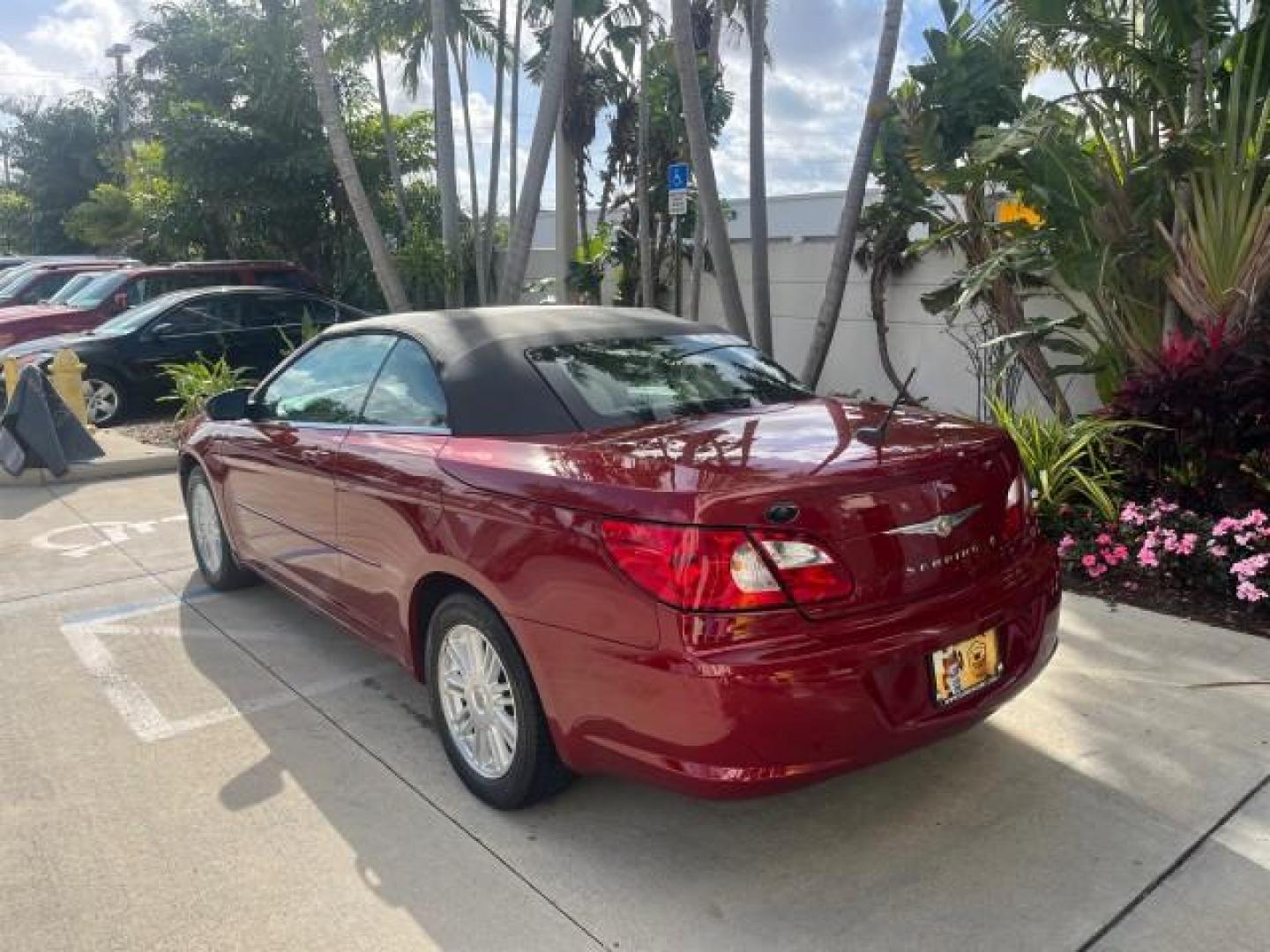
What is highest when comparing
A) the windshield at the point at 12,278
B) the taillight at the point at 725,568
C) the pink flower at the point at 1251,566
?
the windshield at the point at 12,278

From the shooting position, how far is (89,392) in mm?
11008

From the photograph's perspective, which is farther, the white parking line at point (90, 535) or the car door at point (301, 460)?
the white parking line at point (90, 535)

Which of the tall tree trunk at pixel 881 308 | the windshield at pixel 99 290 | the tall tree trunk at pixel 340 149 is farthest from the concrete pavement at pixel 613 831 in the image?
the windshield at pixel 99 290

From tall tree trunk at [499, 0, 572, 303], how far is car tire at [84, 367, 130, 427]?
441cm

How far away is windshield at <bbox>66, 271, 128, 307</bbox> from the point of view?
522 inches

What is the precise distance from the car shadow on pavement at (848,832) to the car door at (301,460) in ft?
2.30

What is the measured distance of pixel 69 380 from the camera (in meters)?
9.78

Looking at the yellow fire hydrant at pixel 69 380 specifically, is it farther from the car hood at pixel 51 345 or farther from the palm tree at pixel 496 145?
the palm tree at pixel 496 145

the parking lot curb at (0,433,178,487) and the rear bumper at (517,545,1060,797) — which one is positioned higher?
the rear bumper at (517,545,1060,797)

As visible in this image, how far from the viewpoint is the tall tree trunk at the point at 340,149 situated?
10148mm

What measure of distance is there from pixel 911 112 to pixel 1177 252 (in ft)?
8.57

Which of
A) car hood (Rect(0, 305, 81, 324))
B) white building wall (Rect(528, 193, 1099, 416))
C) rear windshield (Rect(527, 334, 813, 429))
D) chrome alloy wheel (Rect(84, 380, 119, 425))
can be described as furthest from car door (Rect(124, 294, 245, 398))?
rear windshield (Rect(527, 334, 813, 429))

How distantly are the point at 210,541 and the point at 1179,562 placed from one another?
487 centimetres

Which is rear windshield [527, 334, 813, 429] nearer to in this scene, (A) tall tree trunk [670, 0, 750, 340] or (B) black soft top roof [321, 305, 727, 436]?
(B) black soft top roof [321, 305, 727, 436]
